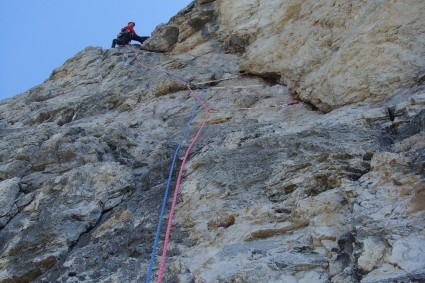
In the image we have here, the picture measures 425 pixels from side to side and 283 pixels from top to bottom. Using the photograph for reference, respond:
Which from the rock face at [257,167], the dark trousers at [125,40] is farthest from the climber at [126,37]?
the rock face at [257,167]

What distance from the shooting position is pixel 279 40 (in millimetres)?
7781

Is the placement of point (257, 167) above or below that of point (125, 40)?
below

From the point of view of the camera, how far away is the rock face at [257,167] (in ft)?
10.5

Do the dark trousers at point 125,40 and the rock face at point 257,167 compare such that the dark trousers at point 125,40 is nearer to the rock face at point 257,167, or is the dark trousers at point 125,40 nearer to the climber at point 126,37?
the climber at point 126,37

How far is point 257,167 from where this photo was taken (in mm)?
4562

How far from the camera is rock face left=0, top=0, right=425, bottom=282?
3199 millimetres

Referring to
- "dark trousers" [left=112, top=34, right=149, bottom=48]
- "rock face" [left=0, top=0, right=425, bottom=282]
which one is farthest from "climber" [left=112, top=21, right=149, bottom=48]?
"rock face" [left=0, top=0, right=425, bottom=282]

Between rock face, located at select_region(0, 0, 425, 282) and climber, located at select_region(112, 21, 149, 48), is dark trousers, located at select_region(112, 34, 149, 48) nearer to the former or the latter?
climber, located at select_region(112, 21, 149, 48)

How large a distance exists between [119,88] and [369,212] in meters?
7.07

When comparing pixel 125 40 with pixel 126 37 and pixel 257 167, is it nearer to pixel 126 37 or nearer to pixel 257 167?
pixel 126 37

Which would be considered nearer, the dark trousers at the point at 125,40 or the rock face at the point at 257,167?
the rock face at the point at 257,167

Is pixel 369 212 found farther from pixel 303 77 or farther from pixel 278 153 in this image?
pixel 303 77

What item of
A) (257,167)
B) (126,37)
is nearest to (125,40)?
(126,37)

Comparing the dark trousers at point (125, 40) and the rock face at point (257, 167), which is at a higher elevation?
the dark trousers at point (125, 40)
